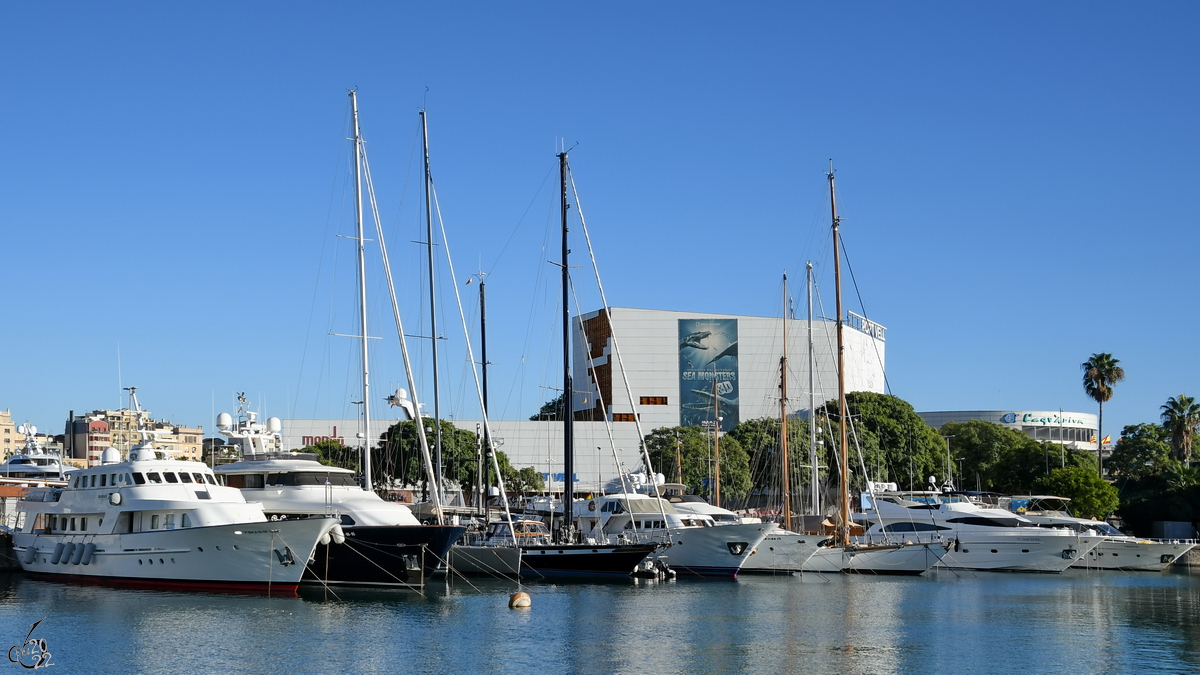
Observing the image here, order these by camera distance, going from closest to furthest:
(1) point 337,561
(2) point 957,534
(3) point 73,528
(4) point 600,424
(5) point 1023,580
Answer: (1) point 337,561 → (3) point 73,528 → (5) point 1023,580 → (2) point 957,534 → (4) point 600,424

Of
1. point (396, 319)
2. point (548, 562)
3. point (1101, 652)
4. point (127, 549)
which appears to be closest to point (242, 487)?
point (127, 549)

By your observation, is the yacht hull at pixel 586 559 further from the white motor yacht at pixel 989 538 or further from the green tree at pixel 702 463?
the green tree at pixel 702 463

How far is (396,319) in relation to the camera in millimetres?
52781

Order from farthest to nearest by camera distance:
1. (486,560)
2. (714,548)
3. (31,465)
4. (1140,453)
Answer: (1140,453) < (31,465) < (714,548) < (486,560)

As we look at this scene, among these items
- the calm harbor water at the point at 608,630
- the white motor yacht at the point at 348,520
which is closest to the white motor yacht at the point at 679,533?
the calm harbor water at the point at 608,630

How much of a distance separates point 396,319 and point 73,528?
51.5 ft

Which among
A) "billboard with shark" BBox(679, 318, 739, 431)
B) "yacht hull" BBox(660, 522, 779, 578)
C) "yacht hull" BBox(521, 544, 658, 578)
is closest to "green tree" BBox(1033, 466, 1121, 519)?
"yacht hull" BBox(660, 522, 779, 578)

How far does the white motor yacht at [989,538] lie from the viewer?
62344 millimetres

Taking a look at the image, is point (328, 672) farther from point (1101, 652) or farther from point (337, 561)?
point (1101, 652)

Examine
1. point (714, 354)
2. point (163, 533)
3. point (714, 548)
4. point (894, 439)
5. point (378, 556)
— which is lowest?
point (714, 548)

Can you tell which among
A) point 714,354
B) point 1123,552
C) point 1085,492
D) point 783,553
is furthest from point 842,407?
point 714,354

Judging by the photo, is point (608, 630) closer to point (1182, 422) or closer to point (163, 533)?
point (163, 533)

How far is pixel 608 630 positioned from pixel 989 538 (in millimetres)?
34289

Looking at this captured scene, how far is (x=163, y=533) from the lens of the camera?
143 feet
